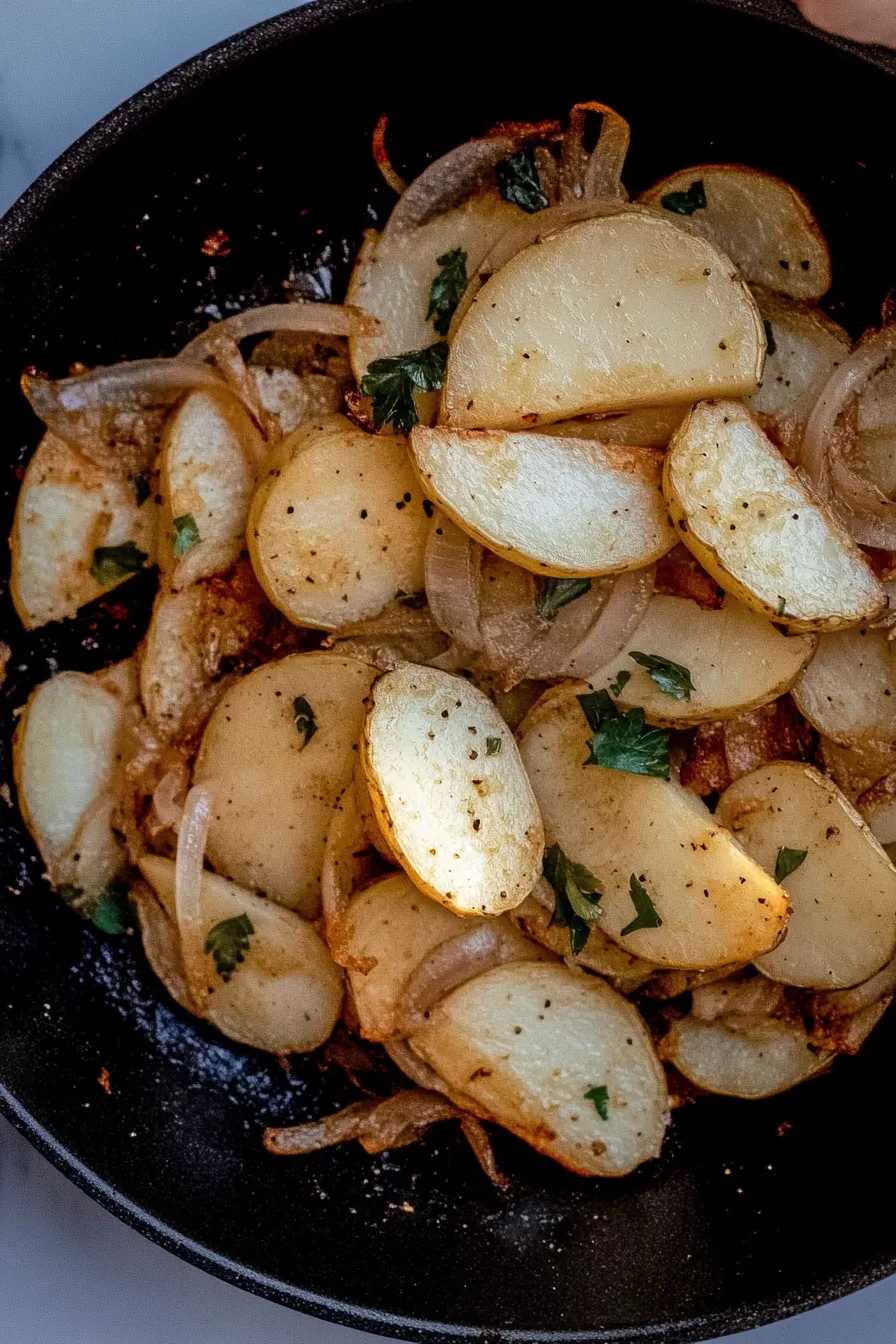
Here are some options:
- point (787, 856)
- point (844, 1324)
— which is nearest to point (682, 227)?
point (787, 856)

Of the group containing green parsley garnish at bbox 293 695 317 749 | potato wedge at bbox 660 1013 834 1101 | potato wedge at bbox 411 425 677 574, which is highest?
potato wedge at bbox 411 425 677 574

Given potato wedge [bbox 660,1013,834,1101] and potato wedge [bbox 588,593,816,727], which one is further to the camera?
potato wedge [bbox 660,1013,834,1101]

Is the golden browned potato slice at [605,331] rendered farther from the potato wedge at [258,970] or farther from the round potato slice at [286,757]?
the potato wedge at [258,970]

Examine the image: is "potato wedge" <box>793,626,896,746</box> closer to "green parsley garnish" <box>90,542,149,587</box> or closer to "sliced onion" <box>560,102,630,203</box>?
"sliced onion" <box>560,102,630,203</box>

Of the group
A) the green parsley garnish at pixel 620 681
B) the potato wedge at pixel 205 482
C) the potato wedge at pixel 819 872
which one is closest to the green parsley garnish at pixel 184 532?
the potato wedge at pixel 205 482

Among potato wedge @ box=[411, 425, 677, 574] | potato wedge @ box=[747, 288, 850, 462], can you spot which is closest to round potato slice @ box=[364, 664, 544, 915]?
potato wedge @ box=[411, 425, 677, 574]

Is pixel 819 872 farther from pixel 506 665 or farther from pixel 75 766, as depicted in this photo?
pixel 75 766

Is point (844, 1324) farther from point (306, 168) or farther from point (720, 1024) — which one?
point (306, 168)
